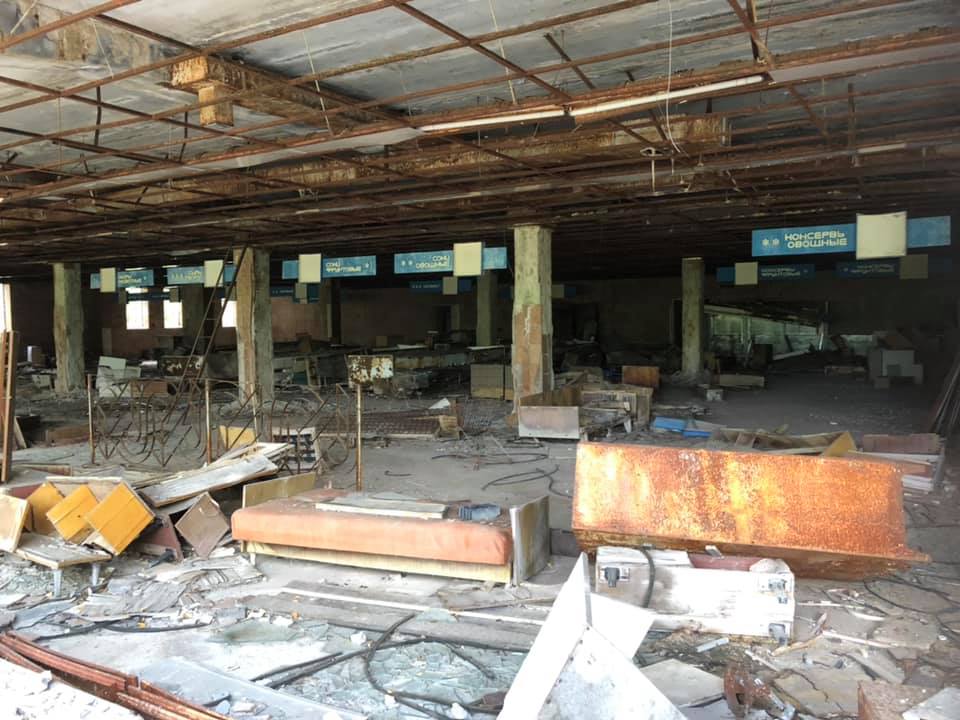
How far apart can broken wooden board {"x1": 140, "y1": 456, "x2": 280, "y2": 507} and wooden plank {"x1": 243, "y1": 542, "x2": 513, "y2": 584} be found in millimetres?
883

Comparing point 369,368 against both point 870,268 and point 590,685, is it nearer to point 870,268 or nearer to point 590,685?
point 870,268

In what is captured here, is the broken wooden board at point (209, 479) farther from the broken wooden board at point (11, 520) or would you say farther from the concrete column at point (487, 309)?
the concrete column at point (487, 309)

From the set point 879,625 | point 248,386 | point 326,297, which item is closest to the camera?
point 879,625

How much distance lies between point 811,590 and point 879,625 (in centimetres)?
66

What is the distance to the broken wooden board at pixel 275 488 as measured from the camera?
24.1ft

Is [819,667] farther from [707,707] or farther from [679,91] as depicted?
[679,91]

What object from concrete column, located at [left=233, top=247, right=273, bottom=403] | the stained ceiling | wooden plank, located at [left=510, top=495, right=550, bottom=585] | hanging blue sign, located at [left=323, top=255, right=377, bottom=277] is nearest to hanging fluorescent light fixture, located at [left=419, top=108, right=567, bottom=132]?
the stained ceiling

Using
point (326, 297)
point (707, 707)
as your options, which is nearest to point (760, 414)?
point (707, 707)

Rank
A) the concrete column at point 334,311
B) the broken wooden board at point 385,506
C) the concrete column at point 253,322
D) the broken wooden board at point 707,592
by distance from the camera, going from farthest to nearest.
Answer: the concrete column at point 334,311 < the concrete column at point 253,322 < the broken wooden board at point 385,506 < the broken wooden board at point 707,592

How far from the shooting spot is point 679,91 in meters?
6.17

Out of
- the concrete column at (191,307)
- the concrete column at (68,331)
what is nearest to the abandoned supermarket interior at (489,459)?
the concrete column at (68,331)

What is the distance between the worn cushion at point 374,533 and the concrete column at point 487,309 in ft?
57.8

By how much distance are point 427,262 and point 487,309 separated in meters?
10.7

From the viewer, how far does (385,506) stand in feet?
22.4
